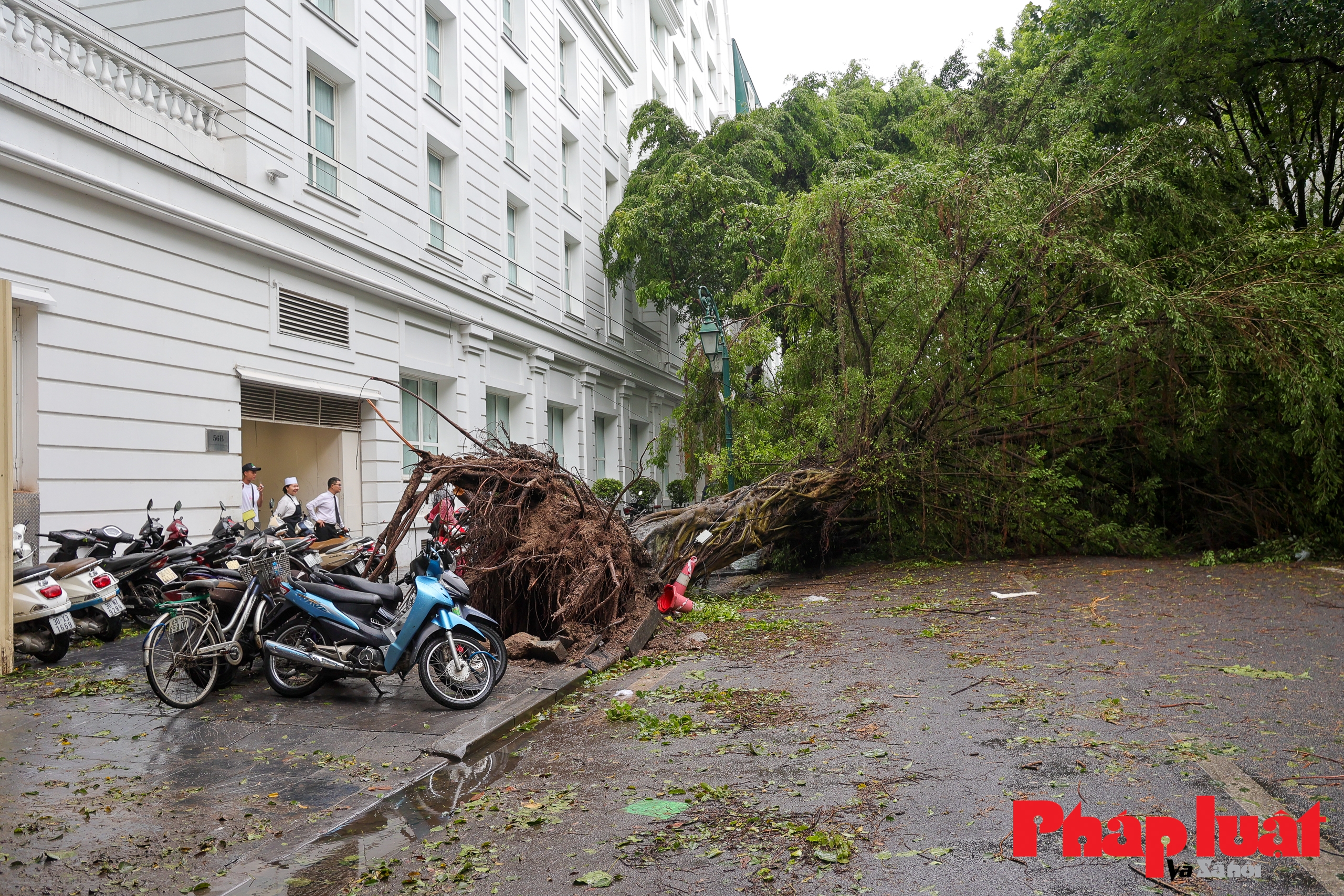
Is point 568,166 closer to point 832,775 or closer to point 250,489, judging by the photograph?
point 250,489

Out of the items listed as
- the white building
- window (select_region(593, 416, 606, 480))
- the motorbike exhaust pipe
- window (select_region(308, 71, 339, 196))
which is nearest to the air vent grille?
the white building

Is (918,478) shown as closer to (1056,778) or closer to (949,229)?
(949,229)

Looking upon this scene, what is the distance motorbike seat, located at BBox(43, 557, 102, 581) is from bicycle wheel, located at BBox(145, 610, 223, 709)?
2.19 meters

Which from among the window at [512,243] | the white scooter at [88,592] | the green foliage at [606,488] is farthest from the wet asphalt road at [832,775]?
the green foliage at [606,488]

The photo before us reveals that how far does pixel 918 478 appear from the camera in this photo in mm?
14398

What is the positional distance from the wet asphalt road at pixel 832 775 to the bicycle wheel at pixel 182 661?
2.51ft

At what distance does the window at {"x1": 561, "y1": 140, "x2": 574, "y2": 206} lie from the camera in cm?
2527

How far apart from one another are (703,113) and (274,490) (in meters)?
32.3

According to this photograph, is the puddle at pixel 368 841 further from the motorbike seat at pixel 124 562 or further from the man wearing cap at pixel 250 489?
the man wearing cap at pixel 250 489

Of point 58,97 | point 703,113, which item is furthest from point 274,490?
point 703,113

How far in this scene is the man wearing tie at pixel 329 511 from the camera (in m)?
13.1

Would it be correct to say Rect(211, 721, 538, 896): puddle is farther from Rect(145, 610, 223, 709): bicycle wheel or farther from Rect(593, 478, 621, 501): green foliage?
Rect(593, 478, 621, 501): green foliage

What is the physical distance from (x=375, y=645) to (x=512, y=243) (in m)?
16.7

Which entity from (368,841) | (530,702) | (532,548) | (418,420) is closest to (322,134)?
(418,420)
